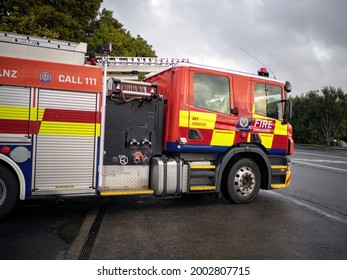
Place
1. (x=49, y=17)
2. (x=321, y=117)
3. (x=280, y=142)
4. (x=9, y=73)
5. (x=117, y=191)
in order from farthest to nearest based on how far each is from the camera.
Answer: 1. (x=321, y=117)
2. (x=49, y=17)
3. (x=280, y=142)
4. (x=117, y=191)
5. (x=9, y=73)

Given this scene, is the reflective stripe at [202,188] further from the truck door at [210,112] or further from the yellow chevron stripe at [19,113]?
the yellow chevron stripe at [19,113]

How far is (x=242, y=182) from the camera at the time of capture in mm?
6672

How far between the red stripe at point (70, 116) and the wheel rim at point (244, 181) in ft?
10.3

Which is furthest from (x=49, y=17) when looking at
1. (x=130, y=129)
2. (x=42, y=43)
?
(x=130, y=129)

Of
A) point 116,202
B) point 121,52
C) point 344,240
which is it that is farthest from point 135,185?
point 121,52

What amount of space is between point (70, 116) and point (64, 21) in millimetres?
13687

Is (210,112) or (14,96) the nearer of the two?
(14,96)

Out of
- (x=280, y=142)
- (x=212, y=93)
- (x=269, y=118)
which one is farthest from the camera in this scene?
(x=280, y=142)

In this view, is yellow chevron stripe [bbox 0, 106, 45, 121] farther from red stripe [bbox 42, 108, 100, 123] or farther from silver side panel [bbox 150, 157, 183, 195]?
silver side panel [bbox 150, 157, 183, 195]

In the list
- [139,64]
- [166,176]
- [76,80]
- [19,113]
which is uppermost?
[139,64]

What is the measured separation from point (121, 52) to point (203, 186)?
1679 centimetres

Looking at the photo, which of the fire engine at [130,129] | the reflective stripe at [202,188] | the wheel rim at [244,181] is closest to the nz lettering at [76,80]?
the fire engine at [130,129]

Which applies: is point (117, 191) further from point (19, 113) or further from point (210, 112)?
point (210, 112)

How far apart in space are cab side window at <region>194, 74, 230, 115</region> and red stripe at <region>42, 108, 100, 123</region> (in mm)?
2006
